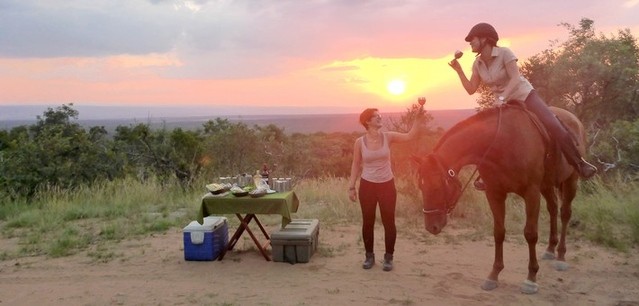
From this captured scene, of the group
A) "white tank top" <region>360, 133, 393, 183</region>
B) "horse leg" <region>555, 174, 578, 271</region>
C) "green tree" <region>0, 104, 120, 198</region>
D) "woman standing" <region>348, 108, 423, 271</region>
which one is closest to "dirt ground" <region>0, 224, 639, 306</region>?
"horse leg" <region>555, 174, 578, 271</region>

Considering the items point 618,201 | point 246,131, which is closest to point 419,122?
point 618,201

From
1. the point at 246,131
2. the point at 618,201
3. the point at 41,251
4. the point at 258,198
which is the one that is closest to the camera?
the point at 258,198

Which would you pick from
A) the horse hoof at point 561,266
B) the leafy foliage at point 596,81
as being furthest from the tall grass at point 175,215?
the leafy foliage at point 596,81

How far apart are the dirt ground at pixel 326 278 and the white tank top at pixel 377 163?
3.54ft

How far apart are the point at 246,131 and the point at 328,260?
8598 mm

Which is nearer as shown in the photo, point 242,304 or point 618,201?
point 242,304

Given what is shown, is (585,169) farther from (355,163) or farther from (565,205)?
(355,163)

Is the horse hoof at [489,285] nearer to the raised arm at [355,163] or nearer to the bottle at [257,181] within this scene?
the raised arm at [355,163]

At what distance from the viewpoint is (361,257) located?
6844 mm

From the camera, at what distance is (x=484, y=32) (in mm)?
5402

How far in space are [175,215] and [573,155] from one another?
21.9 ft

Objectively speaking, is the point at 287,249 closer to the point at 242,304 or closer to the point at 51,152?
the point at 242,304

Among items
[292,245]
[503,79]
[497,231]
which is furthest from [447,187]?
[292,245]

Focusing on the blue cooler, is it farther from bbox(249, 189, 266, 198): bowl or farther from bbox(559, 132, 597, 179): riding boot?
bbox(559, 132, 597, 179): riding boot
